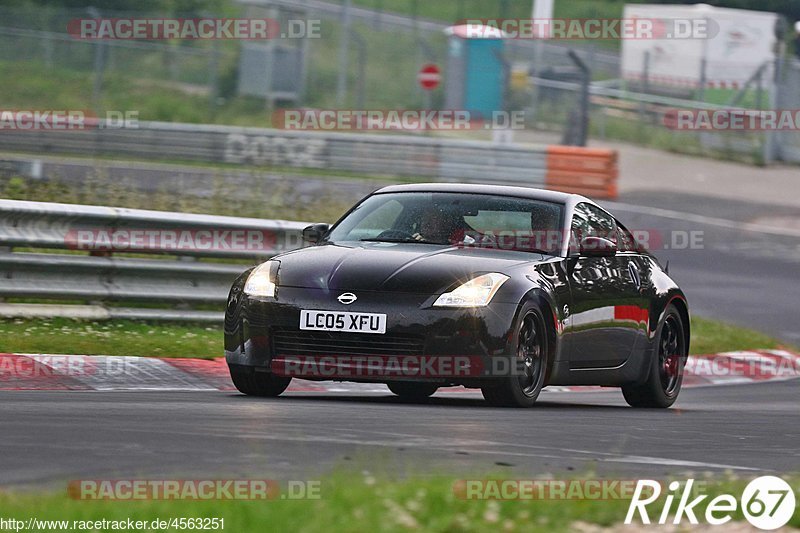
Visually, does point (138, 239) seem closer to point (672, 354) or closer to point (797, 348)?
point (672, 354)

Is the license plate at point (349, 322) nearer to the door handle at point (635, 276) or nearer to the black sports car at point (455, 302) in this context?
the black sports car at point (455, 302)

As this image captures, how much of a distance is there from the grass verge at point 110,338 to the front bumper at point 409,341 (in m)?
2.65

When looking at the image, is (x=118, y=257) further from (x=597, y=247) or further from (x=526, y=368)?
(x=526, y=368)

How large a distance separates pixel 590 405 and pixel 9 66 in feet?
80.2

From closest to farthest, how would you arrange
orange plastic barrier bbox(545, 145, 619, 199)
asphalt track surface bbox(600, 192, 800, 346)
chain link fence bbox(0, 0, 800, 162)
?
asphalt track surface bbox(600, 192, 800, 346) < orange plastic barrier bbox(545, 145, 619, 199) < chain link fence bbox(0, 0, 800, 162)

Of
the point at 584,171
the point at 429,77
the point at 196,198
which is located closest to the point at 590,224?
the point at 196,198

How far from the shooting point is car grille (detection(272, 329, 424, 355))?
877 centimetres

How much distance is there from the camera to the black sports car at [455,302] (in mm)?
8797

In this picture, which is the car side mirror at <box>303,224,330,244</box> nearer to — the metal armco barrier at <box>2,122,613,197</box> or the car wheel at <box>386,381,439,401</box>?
the car wheel at <box>386,381,439,401</box>

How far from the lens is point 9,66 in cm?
3291

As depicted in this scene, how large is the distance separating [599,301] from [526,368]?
108 cm

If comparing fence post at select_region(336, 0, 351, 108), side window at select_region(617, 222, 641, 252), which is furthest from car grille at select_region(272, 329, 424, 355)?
fence post at select_region(336, 0, 351, 108)

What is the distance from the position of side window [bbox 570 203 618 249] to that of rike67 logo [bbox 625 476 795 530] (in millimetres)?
4350

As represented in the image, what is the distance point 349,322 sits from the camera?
879 centimetres
